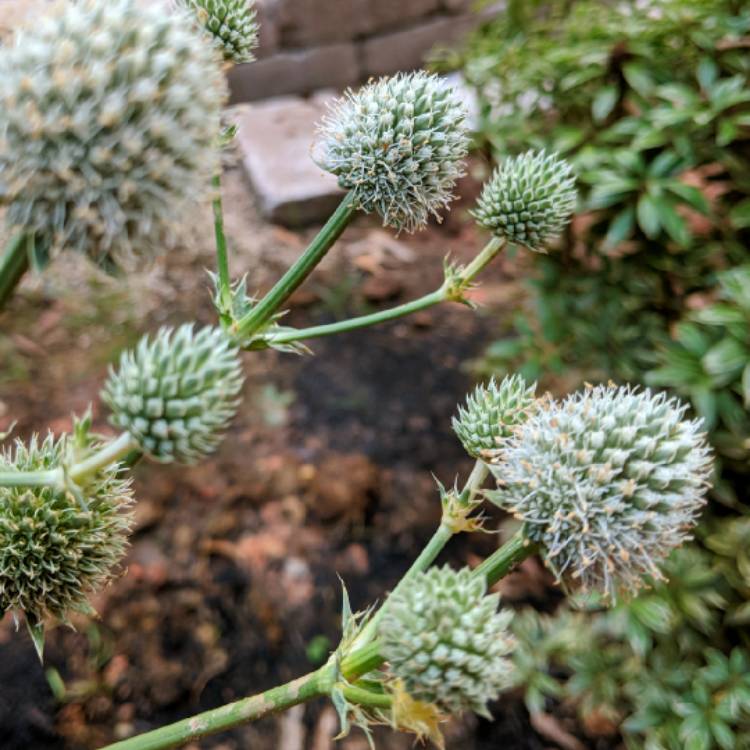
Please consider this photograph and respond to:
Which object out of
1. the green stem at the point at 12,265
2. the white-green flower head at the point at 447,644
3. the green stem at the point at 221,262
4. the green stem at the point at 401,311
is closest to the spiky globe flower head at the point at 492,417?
the green stem at the point at 401,311

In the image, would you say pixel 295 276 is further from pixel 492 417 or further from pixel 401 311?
pixel 492 417

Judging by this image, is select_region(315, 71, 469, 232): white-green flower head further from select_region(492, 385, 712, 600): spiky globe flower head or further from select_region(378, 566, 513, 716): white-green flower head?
select_region(378, 566, 513, 716): white-green flower head

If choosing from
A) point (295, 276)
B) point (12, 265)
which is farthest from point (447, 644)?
point (12, 265)

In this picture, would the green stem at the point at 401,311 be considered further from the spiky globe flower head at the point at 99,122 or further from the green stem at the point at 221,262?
the spiky globe flower head at the point at 99,122

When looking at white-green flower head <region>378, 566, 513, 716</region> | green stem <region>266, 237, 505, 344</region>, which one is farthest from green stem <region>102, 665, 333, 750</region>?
green stem <region>266, 237, 505, 344</region>

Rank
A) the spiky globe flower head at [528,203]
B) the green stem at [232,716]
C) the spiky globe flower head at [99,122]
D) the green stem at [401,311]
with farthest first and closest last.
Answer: the spiky globe flower head at [528,203]
the green stem at [401,311]
the green stem at [232,716]
the spiky globe flower head at [99,122]

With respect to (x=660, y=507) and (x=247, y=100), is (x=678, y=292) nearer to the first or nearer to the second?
(x=660, y=507)
